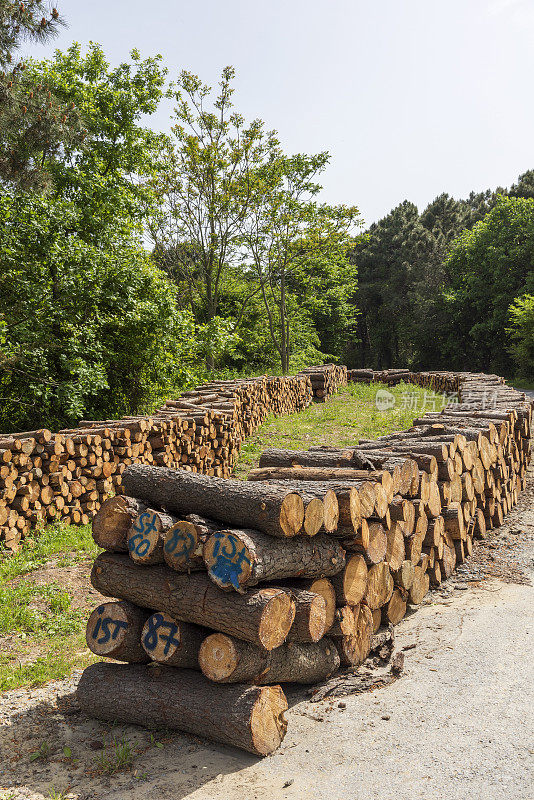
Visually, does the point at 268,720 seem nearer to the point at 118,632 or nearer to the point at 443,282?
the point at 118,632

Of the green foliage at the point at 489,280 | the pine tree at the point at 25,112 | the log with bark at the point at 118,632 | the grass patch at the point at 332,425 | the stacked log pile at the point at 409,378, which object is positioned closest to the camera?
the log with bark at the point at 118,632

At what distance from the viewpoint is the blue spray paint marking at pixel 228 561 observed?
11.1ft

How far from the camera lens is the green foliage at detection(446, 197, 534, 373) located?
116 ft

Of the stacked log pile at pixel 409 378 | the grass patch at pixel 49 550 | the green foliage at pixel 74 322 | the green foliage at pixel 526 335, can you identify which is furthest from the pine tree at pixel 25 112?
the green foliage at pixel 526 335

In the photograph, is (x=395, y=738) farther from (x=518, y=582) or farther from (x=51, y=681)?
(x=518, y=582)

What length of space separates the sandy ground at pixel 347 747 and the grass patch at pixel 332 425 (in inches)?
281

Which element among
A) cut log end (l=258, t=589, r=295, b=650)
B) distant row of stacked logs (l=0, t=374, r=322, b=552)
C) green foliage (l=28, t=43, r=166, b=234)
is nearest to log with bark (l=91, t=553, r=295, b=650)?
cut log end (l=258, t=589, r=295, b=650)

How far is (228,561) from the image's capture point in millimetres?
3428

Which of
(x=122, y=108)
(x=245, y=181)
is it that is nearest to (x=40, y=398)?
(x=122, y=108)

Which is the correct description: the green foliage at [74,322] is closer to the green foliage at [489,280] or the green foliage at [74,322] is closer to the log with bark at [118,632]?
the log with bark at [118,632]

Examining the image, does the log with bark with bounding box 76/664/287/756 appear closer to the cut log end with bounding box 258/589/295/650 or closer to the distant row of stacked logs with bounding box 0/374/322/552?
the cut log end with bounding box 258/589/295/650

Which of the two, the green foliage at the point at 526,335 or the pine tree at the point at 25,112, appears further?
the green foliage at the point at 526,335

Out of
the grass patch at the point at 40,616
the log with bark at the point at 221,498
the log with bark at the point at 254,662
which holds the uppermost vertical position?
the log with bark at the point at 221,498

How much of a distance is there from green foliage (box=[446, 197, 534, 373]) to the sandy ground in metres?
33.1
